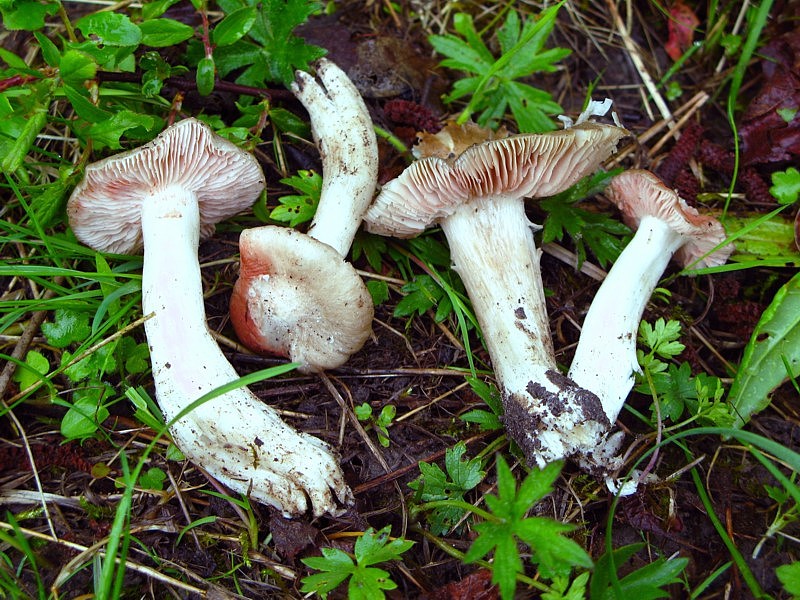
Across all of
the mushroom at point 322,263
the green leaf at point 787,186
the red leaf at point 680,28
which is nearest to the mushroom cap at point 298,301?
the mushroom at point 322,263

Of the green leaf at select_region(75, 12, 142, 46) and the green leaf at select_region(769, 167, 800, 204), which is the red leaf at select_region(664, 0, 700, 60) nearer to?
the green leaf at select_region(769, 167, 800, 204)

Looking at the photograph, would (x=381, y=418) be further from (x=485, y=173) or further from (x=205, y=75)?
(x=205, y=75)

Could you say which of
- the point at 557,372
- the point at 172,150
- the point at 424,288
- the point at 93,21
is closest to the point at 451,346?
the point at 424,288

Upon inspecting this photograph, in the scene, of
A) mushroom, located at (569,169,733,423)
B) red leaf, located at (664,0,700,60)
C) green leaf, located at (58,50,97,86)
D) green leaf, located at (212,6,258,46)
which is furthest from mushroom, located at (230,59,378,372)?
red leaf, located at (664,0,700,60)

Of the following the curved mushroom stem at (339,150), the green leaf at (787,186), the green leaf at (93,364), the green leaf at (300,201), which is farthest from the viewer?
the green leaf at (787,186)

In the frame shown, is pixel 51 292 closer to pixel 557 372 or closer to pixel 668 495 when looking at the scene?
pixel 557 372

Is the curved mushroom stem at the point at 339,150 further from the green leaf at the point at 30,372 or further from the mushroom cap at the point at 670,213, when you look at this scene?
the green leaf at the point at 30,372

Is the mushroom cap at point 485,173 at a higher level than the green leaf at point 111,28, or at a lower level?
lower
